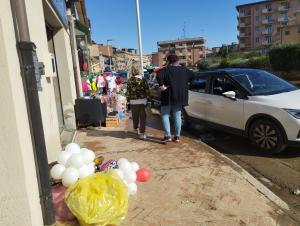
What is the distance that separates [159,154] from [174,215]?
221 cm

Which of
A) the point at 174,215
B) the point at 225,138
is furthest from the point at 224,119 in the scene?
the point at 174,215

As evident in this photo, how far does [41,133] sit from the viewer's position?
285 cm

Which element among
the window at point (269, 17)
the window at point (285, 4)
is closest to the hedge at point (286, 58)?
the window at point (285, 4)

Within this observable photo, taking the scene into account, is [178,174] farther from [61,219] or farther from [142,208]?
[61,219]

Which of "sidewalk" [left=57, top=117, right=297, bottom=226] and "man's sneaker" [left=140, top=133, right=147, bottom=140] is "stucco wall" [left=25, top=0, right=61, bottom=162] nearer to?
"sidewalk" [left=57, top=117, right=297, bottom=226]

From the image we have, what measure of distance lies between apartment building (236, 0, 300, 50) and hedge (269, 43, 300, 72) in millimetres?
55646

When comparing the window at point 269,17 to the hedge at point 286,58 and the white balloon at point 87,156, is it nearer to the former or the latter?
the hedge at point 286,58

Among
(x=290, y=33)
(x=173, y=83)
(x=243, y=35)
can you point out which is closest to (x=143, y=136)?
(x=173, y=83)

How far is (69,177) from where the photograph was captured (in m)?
3.31

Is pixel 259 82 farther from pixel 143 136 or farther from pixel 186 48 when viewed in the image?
pixel 186 48

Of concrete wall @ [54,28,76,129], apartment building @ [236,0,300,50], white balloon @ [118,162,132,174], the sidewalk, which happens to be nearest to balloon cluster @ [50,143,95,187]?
white balloon @ [118,162,132,174]

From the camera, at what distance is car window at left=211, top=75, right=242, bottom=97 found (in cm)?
651

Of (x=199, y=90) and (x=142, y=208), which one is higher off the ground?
(x=199, y=90)

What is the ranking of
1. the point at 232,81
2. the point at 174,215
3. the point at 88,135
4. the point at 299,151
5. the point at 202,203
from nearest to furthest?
the point at 174,215 < the point at 202,203 < the point at 299,151 < the point at 232,81 < the point at 88,135
